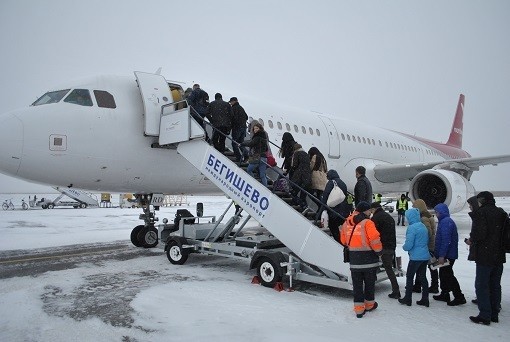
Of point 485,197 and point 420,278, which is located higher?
point 485,197

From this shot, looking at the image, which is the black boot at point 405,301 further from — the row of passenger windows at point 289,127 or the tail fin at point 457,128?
the tail fin at point 457,128

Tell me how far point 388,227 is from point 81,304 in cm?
432

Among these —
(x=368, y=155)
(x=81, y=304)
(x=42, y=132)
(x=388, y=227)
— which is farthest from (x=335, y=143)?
(x=81, y=304)

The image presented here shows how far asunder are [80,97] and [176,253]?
3823mm

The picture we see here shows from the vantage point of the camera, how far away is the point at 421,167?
15.0m

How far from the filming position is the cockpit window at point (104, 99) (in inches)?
323

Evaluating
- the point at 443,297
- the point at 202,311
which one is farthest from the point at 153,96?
the point at 443,297

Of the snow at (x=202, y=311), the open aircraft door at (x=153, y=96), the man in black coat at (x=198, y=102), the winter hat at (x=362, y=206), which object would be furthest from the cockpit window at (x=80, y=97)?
the winter hat at (x=362, y=206)

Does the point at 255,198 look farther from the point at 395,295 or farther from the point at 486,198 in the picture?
the point at 486,198

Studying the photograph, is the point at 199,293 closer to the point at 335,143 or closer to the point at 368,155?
the point at 335,143

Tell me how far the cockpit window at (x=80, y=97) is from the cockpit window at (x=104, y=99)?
17 cm

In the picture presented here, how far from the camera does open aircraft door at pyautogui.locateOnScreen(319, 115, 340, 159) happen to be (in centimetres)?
1304

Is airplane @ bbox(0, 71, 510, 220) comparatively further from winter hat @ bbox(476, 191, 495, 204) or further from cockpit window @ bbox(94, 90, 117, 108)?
winter hat @ bbox(476, 191, 495, 204)

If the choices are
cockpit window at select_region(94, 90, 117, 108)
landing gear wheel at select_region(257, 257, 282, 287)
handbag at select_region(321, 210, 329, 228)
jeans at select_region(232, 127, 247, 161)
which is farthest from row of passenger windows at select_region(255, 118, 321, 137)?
landing gear wheel at select_region(257, 257, 282, 287)
